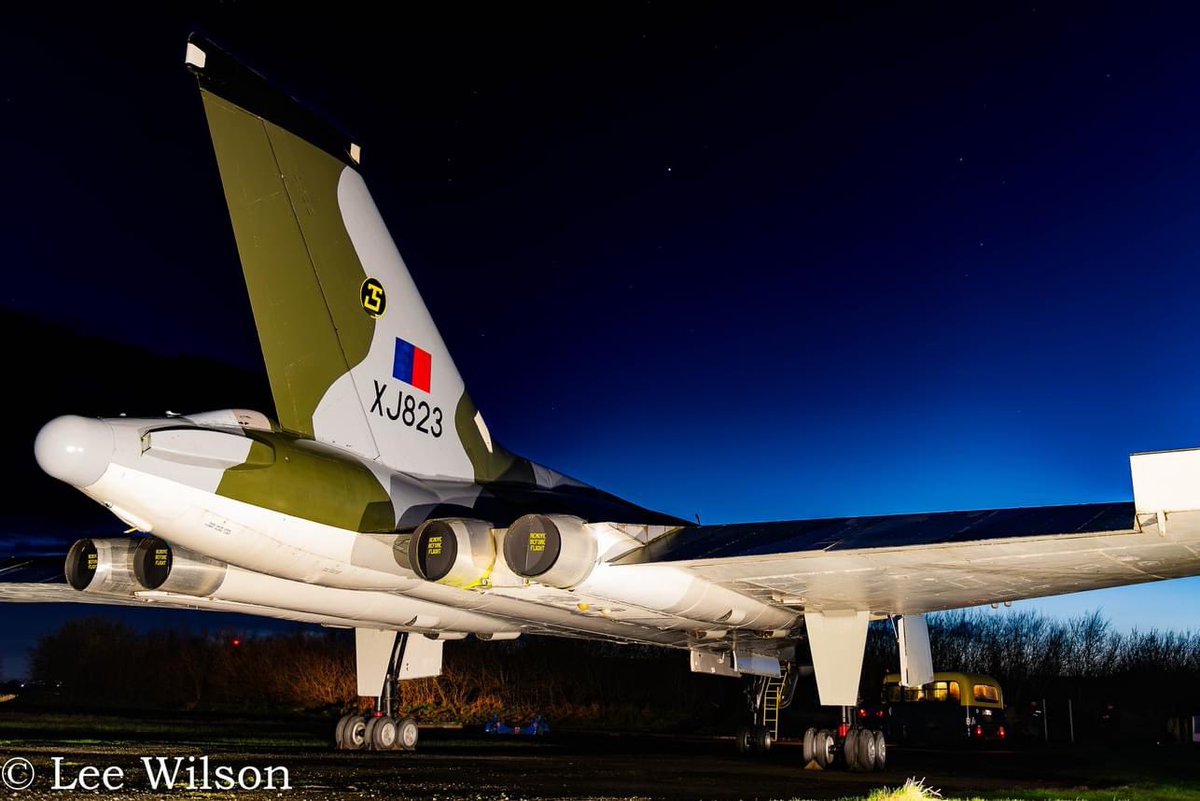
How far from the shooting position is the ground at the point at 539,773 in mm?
6895

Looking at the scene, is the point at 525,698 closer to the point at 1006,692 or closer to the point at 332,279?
the point at 332,279

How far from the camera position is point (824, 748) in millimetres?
11016

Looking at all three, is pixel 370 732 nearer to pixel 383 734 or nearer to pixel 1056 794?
pixel 383 734

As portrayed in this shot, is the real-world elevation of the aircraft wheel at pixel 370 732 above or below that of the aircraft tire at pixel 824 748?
above


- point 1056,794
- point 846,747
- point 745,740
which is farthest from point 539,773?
point 745,740

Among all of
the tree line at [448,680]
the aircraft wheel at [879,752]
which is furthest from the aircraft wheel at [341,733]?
the tree line at [448,680]

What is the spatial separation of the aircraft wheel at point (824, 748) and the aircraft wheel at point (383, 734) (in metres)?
4.61

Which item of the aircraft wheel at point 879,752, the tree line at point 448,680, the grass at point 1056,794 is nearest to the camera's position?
A: the grass at point 1056,794

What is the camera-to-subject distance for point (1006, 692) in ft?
165

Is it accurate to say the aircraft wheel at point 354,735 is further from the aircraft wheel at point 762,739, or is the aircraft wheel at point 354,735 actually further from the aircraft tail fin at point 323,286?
the aircraft wheel at point 762,739

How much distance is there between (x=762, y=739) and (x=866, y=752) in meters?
3.53

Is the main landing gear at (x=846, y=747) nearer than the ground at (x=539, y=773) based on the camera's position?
No

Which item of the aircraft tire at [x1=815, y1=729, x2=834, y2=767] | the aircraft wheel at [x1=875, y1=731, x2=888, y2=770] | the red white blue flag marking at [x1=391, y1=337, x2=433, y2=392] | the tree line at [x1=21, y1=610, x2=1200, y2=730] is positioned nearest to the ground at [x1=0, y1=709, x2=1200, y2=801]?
the aircraft wheel at [x1=875, y1=731, x2=888, y2=770]

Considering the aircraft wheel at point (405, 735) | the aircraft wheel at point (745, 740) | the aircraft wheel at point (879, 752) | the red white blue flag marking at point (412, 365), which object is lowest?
the aircraft wheel at point (745, 740)
